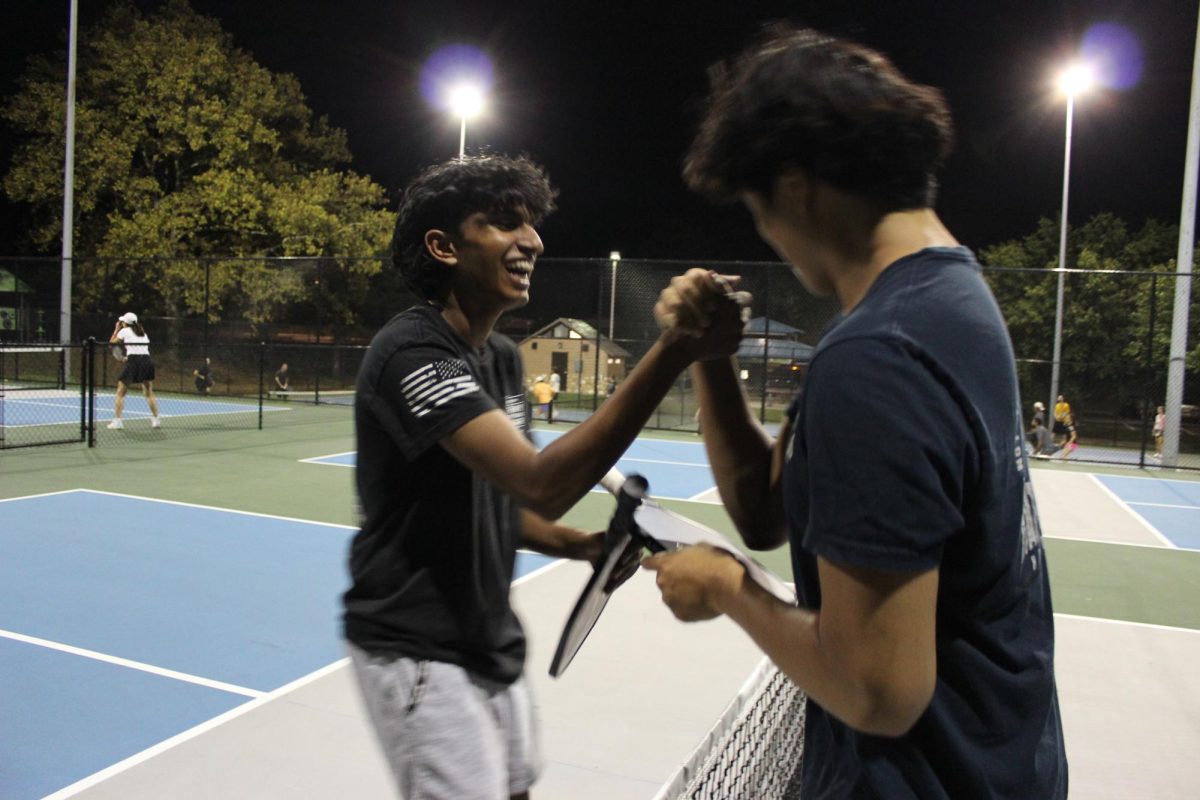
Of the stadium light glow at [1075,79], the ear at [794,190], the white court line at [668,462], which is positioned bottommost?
the white court line at [668,462]

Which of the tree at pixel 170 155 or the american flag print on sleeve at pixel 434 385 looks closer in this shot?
the american flag print on sleeve at pixel 434 385

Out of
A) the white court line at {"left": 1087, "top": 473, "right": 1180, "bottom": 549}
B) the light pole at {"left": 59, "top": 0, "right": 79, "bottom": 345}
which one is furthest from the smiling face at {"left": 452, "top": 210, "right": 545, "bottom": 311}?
the light pole at {"left": 59, "top": 0, "right": 79, "bottom": 345}

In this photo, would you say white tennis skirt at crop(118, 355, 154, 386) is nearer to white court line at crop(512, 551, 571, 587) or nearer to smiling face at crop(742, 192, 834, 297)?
white court line at crop(512, 551, 571, 587)

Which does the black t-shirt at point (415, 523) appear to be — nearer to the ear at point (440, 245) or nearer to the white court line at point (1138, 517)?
the ear at point (440, 245)

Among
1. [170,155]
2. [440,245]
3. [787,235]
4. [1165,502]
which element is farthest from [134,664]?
[170,155]

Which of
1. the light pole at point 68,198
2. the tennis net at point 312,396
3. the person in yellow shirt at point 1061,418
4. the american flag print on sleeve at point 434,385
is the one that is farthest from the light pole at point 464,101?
the american flag print on sleeve at point 434,385

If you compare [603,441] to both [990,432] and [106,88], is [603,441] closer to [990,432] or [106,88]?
[990,432]

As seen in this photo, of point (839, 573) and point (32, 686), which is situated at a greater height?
point (839, 573)

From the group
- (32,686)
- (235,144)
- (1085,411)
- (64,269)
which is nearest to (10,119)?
(235,144)

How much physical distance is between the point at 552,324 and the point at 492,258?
929 inches

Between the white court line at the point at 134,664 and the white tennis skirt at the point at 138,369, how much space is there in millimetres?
10302

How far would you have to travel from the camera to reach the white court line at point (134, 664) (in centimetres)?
449

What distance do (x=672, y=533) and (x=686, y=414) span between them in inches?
696

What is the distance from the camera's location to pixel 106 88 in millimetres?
27156
